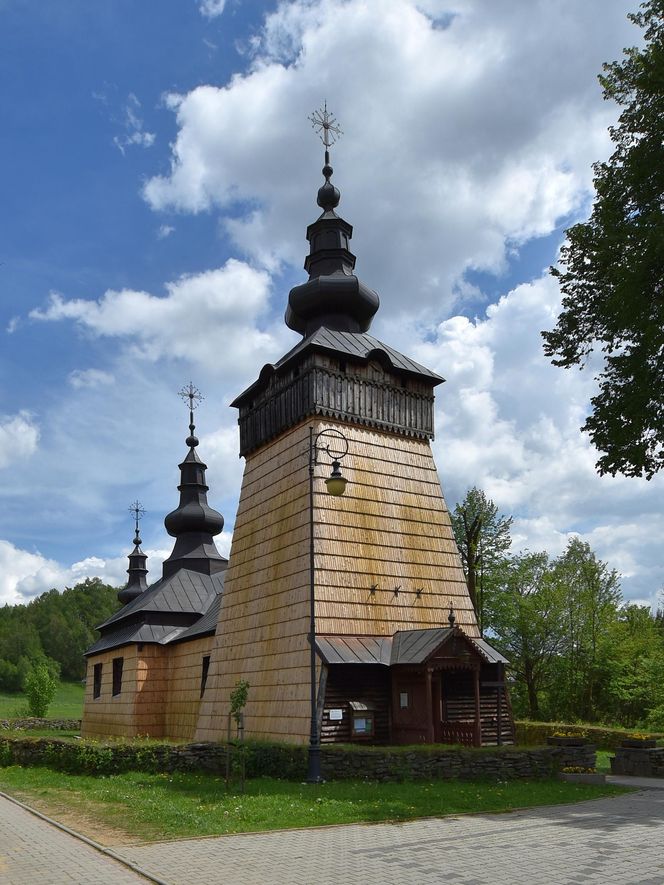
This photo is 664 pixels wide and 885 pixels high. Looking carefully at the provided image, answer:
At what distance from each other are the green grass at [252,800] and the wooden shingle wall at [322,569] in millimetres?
4431

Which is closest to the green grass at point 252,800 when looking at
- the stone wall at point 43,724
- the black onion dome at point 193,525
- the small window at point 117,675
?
the small window at point 117,675

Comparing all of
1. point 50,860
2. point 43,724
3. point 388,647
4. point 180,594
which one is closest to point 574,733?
point 388,647

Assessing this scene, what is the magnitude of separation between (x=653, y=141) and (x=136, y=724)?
25.4 m

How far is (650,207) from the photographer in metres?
18.2

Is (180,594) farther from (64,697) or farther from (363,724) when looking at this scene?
(64,697)

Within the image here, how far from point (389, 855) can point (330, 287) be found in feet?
61.4

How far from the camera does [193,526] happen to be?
38281 millimetres

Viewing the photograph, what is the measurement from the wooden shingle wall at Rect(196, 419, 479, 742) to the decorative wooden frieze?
0.37 m

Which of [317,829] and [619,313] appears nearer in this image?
[317,829]

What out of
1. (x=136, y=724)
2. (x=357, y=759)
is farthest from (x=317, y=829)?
(x=136, y=724)

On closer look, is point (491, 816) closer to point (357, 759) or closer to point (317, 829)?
point (317, 829)

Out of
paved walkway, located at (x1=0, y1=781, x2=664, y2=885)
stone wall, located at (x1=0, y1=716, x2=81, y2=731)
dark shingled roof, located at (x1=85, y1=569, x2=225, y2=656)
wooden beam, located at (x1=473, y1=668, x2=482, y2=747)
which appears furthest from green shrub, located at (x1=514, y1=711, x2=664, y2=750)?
stone wall, located at (x1=0, y1=716, x2=81, y2=731)

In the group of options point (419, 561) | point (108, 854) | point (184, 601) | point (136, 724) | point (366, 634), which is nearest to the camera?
point (108, 854)

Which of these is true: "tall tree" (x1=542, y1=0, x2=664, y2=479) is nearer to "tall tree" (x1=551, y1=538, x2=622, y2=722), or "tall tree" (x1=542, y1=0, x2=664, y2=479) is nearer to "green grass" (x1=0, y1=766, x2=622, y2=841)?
"green grass" (x1=0, y1=766, x2=622, y2=841)
